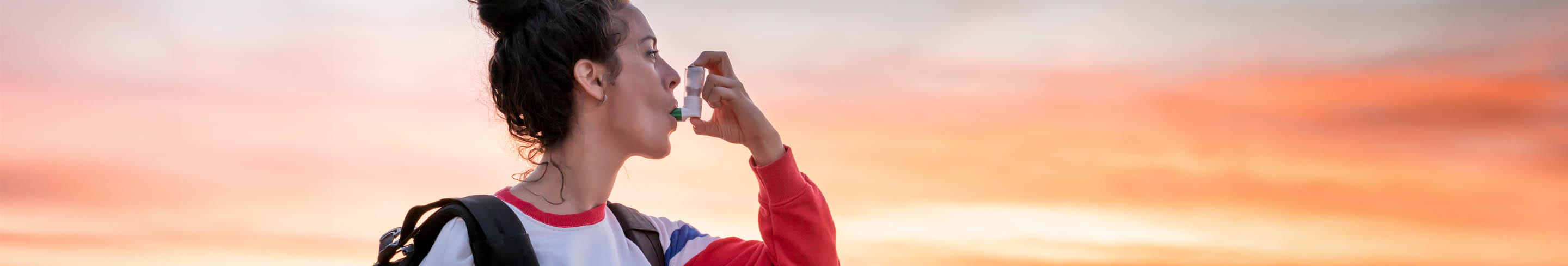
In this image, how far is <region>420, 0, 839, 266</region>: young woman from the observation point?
2.45m

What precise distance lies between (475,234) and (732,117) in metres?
0.75

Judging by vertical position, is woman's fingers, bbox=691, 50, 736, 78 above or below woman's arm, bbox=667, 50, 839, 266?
above

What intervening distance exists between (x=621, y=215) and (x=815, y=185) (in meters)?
0.51

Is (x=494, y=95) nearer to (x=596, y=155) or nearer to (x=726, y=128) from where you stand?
(x=596, y=155)

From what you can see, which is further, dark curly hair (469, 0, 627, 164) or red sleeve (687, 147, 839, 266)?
red sleeve (687, 147, 839, 266)

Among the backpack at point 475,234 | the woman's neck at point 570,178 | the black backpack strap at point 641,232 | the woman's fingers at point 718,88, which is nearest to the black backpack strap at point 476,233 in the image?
the backpack at point 475,234

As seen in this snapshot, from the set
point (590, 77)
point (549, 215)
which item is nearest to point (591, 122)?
point (590, 77)

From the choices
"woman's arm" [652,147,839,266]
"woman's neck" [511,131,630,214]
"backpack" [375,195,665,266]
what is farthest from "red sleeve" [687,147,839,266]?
"backpack" [375,195,665,266]

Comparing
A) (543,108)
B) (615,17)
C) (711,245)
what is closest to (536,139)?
(543,108)

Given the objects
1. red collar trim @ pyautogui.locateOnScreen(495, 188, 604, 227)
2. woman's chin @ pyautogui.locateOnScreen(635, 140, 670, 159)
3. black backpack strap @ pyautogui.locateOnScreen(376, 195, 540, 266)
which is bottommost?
black backpack strap @ pyautogui.locateOnScreen(376, 195, 540, 266)

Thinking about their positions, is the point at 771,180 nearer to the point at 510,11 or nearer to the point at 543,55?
the point at 543,55

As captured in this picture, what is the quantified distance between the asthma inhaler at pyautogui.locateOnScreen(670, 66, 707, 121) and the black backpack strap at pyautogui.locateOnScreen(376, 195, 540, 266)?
19.6 inches

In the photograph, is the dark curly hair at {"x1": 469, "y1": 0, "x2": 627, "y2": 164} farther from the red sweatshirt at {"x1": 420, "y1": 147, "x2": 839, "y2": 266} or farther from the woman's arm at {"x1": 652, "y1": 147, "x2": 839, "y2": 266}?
the woman's arm at {"x1": 652, "y1": 147, "x2": 839, "y2": 266}

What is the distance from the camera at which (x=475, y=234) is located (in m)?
2.25
